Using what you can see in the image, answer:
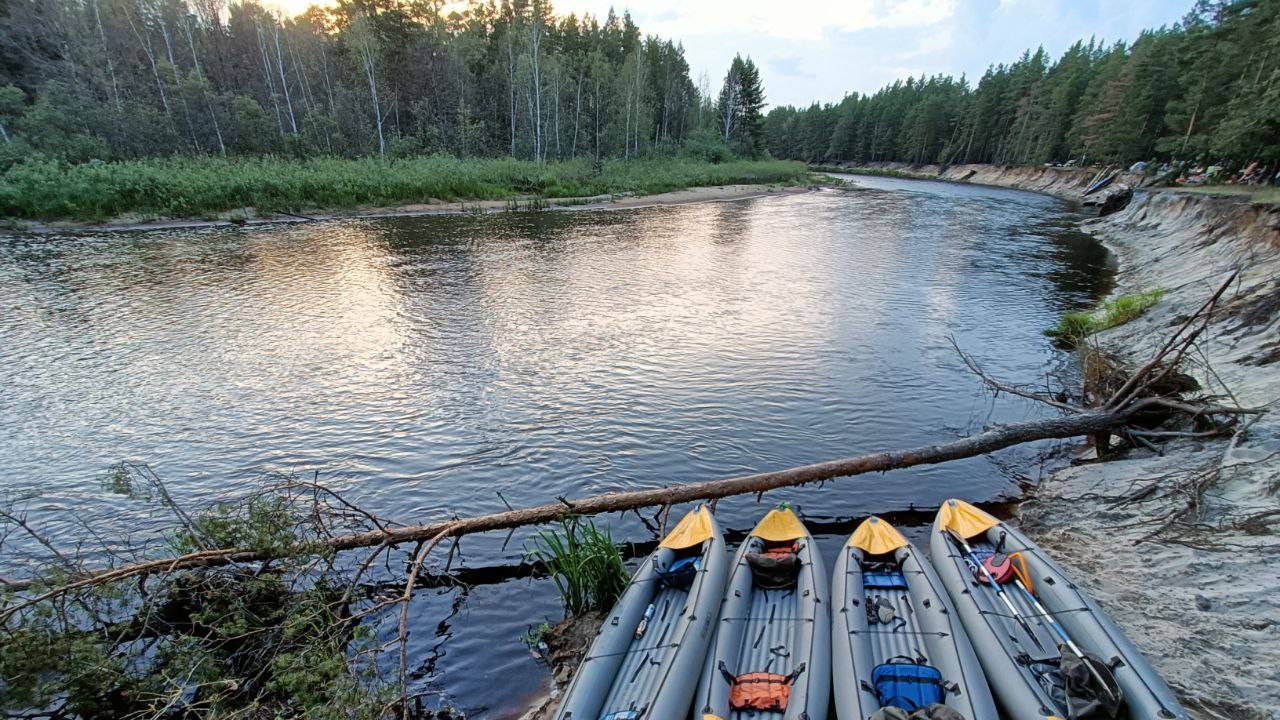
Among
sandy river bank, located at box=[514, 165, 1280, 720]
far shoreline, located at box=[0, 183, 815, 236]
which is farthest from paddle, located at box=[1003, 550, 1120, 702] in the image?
far shoreline, located at box=[0, 183, 815, 236]

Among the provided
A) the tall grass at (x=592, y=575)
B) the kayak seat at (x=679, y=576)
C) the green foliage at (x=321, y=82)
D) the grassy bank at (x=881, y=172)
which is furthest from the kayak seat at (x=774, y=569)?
the grassy bank at (x=881, y=172)

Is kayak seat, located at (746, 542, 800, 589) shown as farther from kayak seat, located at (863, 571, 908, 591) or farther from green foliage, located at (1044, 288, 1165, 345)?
green foliage, located at (1044, 288, 1165, 345)

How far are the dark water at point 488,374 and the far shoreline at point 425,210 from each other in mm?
2644

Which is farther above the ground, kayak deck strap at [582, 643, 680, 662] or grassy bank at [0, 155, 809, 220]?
grassy bank at [0, 155, 809, 220]

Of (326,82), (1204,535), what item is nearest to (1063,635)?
(1204,535)

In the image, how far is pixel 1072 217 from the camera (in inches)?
1629

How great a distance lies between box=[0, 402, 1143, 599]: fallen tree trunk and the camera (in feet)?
18.7

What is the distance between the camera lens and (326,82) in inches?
2191

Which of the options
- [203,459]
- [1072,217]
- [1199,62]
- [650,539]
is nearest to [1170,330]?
[650,539]

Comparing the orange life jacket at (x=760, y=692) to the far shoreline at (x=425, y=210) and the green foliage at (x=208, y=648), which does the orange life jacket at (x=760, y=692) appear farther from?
the far shoreline at (x=425, y=210)

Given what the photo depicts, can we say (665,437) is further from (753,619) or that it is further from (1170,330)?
(1170,330)

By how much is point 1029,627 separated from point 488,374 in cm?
1117

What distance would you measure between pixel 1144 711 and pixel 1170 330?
1268 centimetres

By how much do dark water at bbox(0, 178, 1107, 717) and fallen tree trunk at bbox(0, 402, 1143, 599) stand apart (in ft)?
3.18
